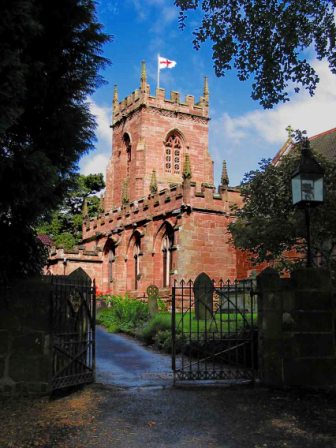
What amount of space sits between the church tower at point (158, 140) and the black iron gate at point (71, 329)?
28996 millimetres

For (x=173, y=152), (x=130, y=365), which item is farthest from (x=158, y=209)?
(x=130, y=365)

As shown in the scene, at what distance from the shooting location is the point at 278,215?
45.3 ft

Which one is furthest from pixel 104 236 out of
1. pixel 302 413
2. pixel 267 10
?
pixel 302 413

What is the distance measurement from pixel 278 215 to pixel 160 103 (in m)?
26.7

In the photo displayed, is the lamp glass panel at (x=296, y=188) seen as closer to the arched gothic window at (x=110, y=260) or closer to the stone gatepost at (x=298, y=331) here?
the stone gatepost at (x=298, y=331)

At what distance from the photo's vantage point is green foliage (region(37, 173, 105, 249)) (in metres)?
42.0

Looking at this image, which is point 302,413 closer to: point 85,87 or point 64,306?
point 64,306

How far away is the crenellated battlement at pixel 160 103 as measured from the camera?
3850cm

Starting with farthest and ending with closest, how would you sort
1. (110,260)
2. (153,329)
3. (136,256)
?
(110,260), (136,256), (153,329)

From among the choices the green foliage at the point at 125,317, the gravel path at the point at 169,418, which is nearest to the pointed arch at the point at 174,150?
the green foliage at the point at 125,317

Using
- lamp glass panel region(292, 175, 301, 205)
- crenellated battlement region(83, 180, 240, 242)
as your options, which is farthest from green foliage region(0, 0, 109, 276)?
crenellated battlement region(83, 180, 240, 242)

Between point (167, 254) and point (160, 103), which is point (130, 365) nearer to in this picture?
point (167, 254)

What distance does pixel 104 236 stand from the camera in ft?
110

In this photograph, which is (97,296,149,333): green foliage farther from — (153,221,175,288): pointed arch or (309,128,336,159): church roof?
(309,128,336,159): church roof
